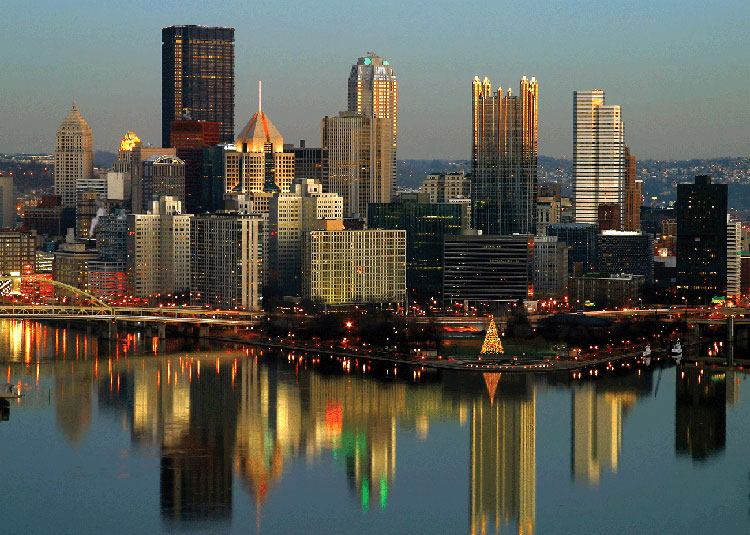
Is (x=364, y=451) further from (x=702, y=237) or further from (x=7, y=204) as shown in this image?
(x=7, y=204)

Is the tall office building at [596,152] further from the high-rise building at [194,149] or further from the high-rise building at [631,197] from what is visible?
the high-rise building at [194,149]

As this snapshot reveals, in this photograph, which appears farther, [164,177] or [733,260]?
[164,177]

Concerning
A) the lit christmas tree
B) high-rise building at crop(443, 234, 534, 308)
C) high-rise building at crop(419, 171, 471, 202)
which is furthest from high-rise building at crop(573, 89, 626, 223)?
the lit christmas tree

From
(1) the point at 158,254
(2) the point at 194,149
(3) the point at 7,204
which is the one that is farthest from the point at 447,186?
(3) the point at 7,204

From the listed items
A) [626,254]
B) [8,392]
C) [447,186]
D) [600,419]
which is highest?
[447,186]

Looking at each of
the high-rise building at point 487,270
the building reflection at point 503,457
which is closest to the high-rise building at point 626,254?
the high-rise building at point 487,270

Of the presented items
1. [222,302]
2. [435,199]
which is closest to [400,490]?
[222,302]
